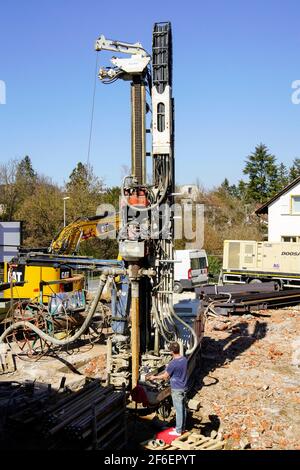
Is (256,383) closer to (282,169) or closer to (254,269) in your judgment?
(254,269)

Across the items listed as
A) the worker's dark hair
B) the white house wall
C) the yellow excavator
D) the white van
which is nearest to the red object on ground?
the worker's dark hair

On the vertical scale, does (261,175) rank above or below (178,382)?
above

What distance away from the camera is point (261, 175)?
196ft

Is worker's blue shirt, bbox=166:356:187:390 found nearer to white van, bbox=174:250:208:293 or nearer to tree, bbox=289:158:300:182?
white van, bbox=174:250:208:293

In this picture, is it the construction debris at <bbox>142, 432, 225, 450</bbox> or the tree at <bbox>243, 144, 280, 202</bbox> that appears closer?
the construction debris at <bbox>142, 432, 225, 450</bbox>

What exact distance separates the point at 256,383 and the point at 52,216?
89.4 ft

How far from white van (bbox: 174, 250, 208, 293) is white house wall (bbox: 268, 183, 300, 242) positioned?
861cm

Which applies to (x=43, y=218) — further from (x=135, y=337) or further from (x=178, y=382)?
(x=178, y=382)

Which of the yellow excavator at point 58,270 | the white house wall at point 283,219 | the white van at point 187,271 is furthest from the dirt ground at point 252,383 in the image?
the white house wall at point 283,219

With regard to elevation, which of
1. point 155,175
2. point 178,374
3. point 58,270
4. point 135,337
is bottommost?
point 178,374

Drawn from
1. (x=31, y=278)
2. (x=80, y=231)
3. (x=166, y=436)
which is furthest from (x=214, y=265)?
(x=166, y=436)

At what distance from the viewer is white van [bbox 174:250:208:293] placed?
25.0 meters

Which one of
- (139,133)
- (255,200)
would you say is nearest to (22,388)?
(139,133)

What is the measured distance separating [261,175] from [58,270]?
158 ft
